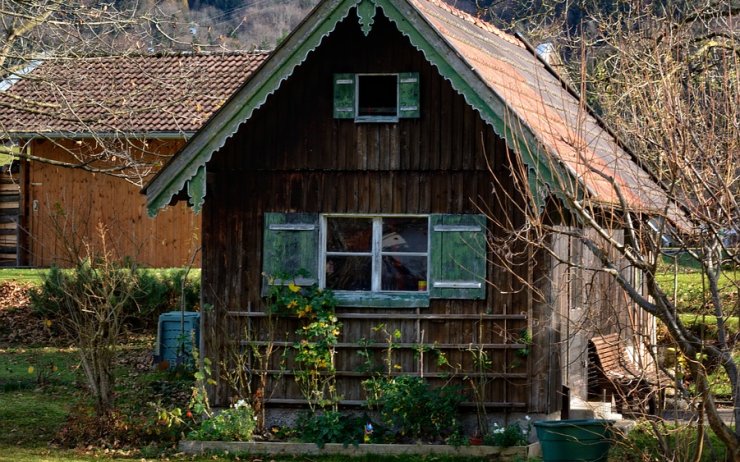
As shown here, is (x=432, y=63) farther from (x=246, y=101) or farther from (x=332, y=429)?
(x=332, y=429)

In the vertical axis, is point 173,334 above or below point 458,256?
below

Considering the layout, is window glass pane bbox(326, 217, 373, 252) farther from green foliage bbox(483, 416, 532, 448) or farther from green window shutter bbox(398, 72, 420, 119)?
green foliage bbox(483, 416, 532, 448)

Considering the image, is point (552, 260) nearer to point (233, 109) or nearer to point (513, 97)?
point (513, 97)

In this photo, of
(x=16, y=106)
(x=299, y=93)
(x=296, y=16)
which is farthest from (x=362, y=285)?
(x=296, y=16)

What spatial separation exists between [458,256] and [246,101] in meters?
3.18

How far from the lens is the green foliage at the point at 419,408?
43.1ft

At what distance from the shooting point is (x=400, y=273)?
14109 millimetres

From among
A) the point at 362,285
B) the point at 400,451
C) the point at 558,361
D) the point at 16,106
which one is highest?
the point at 16,106

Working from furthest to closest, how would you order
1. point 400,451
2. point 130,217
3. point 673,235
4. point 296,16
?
point 296,16 → point 130,217 → point 400,451 → point 673,235

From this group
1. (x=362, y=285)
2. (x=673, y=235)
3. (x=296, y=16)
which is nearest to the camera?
(x=673, y=235)

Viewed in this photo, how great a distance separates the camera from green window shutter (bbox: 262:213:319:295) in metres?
14.1

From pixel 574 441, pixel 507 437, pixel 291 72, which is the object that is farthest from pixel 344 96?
pixel 574 441

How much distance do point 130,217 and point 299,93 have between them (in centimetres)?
1535

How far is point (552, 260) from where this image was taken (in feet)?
44.3
